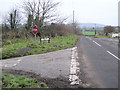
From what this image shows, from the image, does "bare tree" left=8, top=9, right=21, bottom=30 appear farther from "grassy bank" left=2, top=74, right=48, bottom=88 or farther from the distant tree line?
"grassy bank" left=2, top=74, right=48, bottom=88

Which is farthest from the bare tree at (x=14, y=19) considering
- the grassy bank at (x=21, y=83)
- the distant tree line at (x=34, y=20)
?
the grassy bank at (x=21, y=83)

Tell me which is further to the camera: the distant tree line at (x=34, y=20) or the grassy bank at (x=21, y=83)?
the distant tree line at (x=34, y=20)

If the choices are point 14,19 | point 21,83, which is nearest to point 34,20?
point 14,19

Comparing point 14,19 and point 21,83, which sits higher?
point 14,19

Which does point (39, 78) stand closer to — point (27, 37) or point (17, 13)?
point (27, 37)

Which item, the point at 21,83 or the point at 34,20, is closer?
the point at 21,83

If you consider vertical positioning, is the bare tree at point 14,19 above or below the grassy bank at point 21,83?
above

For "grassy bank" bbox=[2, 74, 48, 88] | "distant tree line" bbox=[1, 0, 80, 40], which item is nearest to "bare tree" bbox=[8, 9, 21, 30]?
"distant tree line" bbox=[1, 0, 80, 40]

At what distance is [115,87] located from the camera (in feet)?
17.5

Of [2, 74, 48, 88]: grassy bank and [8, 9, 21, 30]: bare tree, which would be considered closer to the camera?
[2, 74, 48, 88]: grassy bank

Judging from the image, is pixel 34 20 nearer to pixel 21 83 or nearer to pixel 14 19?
pixel 14 19

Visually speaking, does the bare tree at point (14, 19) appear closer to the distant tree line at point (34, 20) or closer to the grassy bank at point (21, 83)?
the distant tree line at point (34, 20)

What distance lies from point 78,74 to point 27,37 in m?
23.2

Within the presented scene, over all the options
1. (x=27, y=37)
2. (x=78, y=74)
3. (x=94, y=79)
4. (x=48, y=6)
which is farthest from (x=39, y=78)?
(x=48, y=6)
